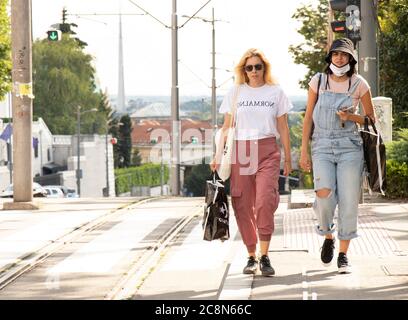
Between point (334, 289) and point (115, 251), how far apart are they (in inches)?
148

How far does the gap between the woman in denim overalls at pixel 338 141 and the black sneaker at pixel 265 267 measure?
543mm

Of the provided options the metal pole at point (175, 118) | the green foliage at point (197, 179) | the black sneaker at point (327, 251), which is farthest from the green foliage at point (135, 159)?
the black sneaker at point (327, 251)

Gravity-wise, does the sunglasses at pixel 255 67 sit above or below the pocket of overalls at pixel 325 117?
above

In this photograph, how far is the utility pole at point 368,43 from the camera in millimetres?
18031

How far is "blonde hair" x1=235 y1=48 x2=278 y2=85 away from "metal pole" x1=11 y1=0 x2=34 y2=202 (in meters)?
10.1

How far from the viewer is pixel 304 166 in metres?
9.94

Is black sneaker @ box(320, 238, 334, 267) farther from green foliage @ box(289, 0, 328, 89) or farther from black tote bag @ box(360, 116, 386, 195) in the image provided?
green foliage @ box(289, 0, 328, 89)

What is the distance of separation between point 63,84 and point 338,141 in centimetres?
9130

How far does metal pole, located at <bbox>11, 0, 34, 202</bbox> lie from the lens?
19.6m

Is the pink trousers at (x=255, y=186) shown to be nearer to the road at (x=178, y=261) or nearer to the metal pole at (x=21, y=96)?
the road at (x=178, y=261)

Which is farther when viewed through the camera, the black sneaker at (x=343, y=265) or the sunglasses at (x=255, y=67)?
the sunglasses at (x=255, y=67)

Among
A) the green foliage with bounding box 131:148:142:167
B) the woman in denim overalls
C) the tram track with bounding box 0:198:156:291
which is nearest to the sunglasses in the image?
the woman in denim overalls

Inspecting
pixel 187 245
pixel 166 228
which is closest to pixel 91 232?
pixel 166 228
